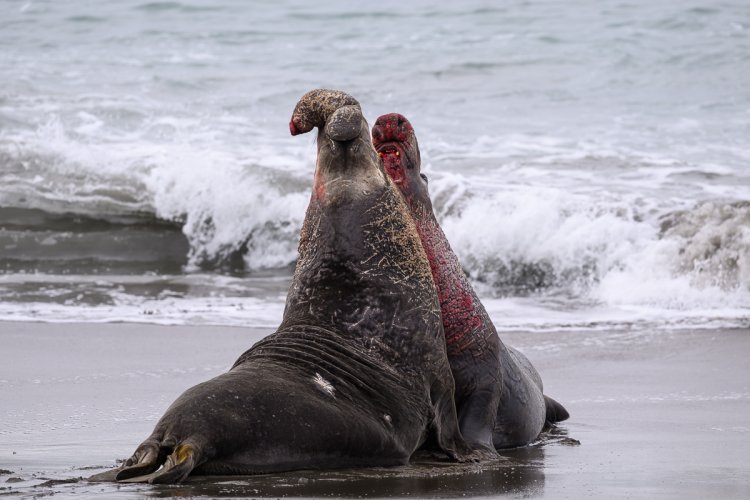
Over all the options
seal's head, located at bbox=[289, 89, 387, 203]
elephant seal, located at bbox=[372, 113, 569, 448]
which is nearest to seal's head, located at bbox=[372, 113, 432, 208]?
elephant seal, located at bbox=[372, 113, 569, 448]

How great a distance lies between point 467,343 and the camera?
18.4ft

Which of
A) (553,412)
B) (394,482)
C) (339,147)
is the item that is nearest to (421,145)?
(553,412)

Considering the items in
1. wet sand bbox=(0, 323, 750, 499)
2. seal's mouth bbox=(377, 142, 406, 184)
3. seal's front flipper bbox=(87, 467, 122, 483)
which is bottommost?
wet sand bbox=(0, 323, 750, 499)

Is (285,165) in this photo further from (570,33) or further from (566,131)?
(570,33)

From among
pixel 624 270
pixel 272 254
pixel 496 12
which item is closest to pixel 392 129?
pixel 624 270

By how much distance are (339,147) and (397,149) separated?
1.70 ft

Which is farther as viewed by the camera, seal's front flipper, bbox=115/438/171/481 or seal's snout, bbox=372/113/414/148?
seal's snout, bbox=372/113/414/148

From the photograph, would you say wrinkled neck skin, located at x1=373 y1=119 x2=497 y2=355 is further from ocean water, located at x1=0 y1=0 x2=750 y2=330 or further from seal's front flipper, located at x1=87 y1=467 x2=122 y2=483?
ocean water, located at x1=0 y1=0 x2=750 y2=330

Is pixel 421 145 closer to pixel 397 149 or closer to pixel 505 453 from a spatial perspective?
pixel 397 149

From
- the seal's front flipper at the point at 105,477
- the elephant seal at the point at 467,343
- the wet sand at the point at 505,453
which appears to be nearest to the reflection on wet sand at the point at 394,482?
the wet sand at the point at 505,453

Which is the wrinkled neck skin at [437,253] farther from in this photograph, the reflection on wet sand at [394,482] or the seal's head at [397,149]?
the reflection on wet sand at [394,482]

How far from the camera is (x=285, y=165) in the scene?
15812 mm

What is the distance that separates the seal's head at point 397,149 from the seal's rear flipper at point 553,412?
126 centimetres

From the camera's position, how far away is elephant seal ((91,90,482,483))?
464 centimetres
